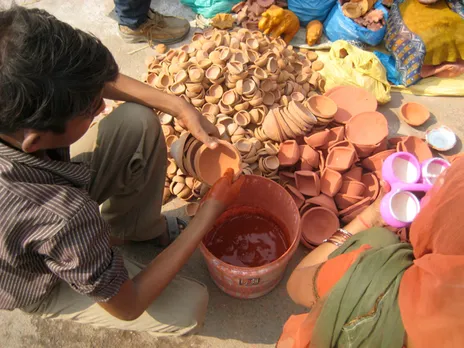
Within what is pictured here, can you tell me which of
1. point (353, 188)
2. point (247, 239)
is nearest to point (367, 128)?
point (353, 188)

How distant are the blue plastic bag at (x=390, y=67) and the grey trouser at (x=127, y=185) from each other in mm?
2238

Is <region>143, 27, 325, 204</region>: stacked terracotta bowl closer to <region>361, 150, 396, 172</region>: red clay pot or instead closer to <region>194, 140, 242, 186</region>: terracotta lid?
<region>194, 140, 242, 186</region>: terracotta lid

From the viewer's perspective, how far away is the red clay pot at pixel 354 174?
2.34 metres

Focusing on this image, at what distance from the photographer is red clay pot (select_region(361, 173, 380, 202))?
7.70 ft

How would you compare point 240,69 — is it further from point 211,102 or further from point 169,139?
point 169,139

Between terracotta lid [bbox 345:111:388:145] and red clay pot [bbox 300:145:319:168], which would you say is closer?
red clay pot [bbox 300:145:319:168]

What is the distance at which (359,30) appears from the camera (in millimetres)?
3184

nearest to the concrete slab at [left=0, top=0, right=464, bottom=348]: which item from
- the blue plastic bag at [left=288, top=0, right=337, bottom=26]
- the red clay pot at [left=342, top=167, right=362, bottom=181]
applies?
the red clay pot at [left=342, top=167, right=362, bottom=181]

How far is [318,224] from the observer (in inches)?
90.1

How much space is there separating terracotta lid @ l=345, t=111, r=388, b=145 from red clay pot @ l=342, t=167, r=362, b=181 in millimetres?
198

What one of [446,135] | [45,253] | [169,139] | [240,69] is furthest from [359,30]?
[45,253]

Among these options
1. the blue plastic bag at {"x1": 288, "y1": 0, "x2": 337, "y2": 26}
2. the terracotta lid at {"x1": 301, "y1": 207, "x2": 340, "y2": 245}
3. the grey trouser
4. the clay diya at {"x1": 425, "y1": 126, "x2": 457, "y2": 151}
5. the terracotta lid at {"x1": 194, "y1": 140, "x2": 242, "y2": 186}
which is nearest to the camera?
the grey trouser

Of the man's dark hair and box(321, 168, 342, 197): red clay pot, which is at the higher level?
the man's dark hair

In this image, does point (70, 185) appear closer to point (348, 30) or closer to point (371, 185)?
point (371, 185)
